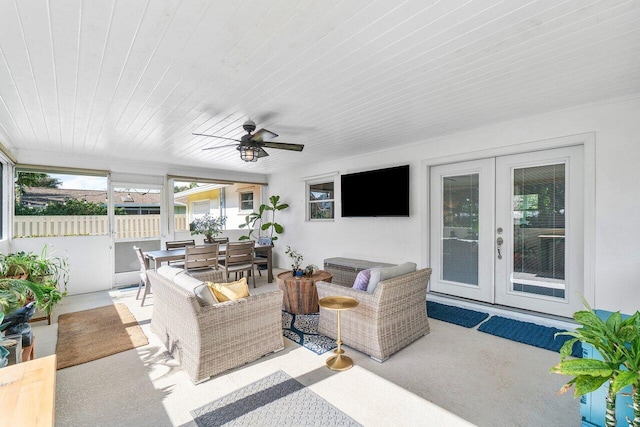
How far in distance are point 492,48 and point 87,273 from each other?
21.6ft

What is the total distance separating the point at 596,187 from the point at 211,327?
3.97 m

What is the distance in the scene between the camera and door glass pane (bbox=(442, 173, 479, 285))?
4129 millimetres

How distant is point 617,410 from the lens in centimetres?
155

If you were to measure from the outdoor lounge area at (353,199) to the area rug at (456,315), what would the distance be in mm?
122

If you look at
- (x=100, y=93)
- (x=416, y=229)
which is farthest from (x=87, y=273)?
(x=416, y=229)

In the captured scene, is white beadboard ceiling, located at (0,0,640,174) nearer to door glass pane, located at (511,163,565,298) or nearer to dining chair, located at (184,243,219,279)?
door glass pane, located at (511,163,565,298)

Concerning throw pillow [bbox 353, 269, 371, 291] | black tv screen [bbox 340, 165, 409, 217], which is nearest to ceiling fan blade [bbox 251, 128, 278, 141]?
throw pillow [bbox 353, 269, 371, 291]

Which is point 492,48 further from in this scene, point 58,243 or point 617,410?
point 58,243

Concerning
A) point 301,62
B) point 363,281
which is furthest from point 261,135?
point 363,281

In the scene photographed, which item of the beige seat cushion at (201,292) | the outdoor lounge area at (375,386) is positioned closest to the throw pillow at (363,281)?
the outdoor lounge area at (375,386)

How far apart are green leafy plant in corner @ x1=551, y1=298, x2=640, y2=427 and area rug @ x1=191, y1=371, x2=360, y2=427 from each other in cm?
123

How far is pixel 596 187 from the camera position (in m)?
3.04

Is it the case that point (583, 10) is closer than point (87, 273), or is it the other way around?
point (583, 10)

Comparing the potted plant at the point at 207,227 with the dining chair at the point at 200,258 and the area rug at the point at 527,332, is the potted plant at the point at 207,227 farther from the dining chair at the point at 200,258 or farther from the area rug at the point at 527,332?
the area rug at the point at 527,332
